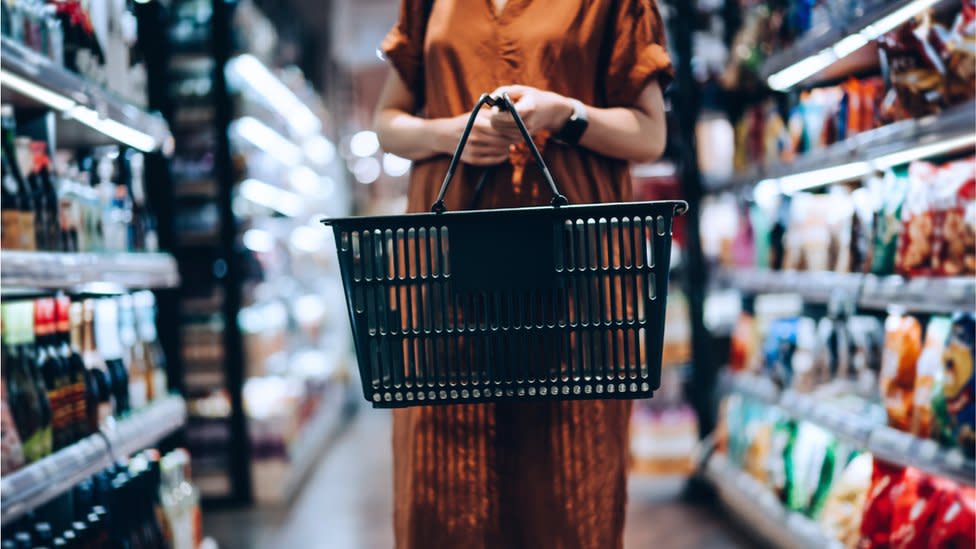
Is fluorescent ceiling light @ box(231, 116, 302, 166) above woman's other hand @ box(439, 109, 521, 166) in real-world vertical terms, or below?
above

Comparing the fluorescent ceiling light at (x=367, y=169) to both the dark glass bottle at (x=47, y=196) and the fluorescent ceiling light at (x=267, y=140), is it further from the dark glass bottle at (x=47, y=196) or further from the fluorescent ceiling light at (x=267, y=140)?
the dark glass bottle at (x=47, y=196)

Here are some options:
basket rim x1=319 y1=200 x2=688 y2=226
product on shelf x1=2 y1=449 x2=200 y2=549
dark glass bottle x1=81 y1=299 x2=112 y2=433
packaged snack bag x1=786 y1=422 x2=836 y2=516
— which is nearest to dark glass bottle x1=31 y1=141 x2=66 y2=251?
dark glass bottle x1=81 y1=299 x2=112 y2=433

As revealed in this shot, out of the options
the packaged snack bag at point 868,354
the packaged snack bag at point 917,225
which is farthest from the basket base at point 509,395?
the packaged snack bag at point 868,354

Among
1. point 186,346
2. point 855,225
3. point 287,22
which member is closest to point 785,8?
point 855,225

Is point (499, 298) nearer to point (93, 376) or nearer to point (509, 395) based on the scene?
point (509, 395)

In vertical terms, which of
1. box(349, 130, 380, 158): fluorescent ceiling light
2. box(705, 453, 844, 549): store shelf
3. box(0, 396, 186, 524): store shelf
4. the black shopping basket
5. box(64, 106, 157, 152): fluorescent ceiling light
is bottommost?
box(705, 453, 844, 549): store shelf

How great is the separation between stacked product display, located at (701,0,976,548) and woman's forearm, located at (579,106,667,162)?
91 centimetres

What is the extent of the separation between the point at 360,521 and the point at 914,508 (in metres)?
2.43

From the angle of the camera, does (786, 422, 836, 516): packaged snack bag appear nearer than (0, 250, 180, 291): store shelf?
No

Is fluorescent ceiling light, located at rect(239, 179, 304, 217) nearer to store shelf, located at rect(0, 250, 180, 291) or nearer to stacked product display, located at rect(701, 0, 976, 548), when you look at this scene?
store shelf, located at rect(0, 250, 180, 291)

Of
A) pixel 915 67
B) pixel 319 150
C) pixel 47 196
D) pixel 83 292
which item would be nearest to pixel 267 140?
pixel 319 150

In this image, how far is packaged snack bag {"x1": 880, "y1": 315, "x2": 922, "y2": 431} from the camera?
7.80ft

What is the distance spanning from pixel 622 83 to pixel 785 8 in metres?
1.93

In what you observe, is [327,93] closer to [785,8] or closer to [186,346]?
[186,346]
